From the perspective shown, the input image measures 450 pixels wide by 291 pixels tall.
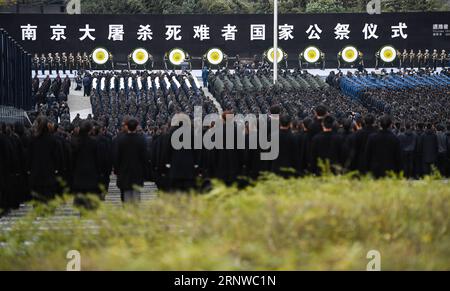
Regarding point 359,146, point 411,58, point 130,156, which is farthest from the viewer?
point 411,58

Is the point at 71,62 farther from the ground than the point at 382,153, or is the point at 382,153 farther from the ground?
the point at 71,62

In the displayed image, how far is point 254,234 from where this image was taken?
1034 centimetres

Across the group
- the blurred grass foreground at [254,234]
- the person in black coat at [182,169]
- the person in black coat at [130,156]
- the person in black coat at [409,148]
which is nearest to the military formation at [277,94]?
the person in black coat at [409,148]

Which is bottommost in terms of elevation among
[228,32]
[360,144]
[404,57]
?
[360,144]

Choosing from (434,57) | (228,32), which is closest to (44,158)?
(228,32)

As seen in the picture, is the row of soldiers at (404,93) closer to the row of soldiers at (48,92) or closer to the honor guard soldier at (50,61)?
the row of soldiers at (48,92)

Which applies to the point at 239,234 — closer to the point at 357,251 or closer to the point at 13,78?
the point at 357,251

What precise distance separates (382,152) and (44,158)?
468 centimetres

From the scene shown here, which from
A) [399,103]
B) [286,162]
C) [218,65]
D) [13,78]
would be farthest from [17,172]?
[218,65]

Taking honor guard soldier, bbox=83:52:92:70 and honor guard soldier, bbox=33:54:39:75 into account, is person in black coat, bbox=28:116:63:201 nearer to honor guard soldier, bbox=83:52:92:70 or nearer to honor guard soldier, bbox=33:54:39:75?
honor guard soldier, bbox=33:54:39:75

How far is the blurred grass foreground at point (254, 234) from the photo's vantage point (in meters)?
9.90

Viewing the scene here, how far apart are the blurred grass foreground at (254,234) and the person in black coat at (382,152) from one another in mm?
4829

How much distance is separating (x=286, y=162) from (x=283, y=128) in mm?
480

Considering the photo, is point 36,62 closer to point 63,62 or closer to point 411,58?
point 63,62
